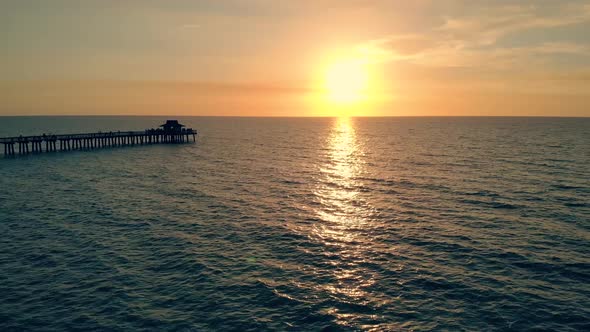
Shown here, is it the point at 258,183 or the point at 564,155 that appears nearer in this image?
the point at 258,183

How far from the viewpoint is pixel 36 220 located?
116 feet

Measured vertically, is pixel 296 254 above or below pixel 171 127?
below

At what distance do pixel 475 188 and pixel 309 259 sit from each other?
104ft

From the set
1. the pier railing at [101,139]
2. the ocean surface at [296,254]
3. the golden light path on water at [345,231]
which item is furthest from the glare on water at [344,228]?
the pier railing at [101,139]

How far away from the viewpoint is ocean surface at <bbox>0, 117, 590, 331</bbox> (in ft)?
63.2

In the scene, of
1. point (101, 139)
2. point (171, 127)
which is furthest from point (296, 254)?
point (171, 127)

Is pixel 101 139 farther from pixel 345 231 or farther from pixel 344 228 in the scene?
pixel 345 231

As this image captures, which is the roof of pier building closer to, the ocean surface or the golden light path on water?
the ocean surface

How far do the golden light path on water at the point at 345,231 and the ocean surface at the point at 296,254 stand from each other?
164 mm

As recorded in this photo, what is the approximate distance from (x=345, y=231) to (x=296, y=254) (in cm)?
720

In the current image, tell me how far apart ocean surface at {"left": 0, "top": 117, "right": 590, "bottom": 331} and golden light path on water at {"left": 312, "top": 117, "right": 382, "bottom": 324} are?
16 centimetres

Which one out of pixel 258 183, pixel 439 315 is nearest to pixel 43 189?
pixel 258 183

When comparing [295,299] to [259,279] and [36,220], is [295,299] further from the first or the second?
[36,220]

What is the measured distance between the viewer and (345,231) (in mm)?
33156
